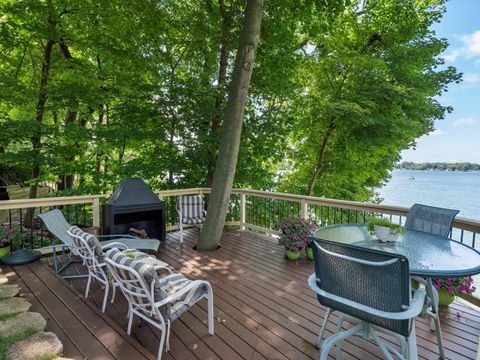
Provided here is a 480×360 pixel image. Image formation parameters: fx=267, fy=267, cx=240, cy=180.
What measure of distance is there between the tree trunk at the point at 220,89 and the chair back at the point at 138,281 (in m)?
4.48

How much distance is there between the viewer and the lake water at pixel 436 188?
20.7 meters

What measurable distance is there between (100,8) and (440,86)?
9574 mm

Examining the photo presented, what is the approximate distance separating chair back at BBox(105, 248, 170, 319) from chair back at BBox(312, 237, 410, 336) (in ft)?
3.71

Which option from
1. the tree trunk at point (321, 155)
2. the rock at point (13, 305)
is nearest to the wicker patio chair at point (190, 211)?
the rock at point (13, 305)

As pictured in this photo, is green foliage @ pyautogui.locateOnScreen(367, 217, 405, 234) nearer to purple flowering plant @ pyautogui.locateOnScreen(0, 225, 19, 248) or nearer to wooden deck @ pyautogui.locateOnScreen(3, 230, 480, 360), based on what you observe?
wooden deck @ pyautogui.locateOnScreen(3, 230, 480, 360)

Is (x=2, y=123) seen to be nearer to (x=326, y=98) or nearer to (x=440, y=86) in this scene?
(x=326, y=98)

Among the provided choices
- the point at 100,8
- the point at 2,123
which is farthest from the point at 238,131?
the point at 2,123

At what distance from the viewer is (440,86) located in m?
8.30

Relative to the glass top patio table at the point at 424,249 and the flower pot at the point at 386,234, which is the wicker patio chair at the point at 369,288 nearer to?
the glass top patio table at the point at 424,249

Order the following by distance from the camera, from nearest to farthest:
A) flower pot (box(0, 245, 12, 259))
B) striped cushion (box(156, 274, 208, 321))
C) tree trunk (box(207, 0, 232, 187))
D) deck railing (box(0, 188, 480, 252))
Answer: striped cushion (box(156, 274, 208, 321)), deck railing (box(0, 188, 480, 252)), flower pot (box(0, 245, 12, 259)), tree trunk (box(207, 0, 232, 187))

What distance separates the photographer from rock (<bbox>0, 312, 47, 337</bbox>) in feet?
6.21

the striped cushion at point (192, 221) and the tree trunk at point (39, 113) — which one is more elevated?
the tree trunk at point (39, 113)

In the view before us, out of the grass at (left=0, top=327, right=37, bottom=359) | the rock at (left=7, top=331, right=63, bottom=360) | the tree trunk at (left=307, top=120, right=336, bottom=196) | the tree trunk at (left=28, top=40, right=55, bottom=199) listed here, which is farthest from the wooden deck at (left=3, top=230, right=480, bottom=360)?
the tree trunk at (left=307, top=120, right=336, bottom=196)

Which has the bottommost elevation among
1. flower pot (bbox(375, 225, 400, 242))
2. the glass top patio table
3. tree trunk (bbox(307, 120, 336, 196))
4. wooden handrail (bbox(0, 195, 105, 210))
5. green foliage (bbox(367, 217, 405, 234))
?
wooden handrail (bbox(0, 195, 105, 210))
